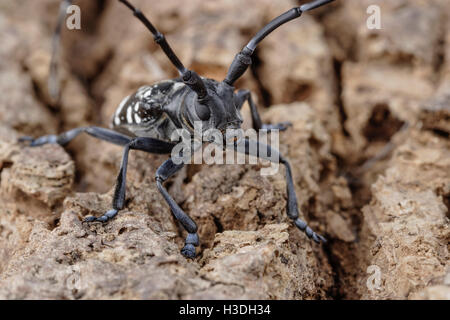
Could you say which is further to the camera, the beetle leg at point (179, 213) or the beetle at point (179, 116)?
the beetle at point (179, 116)

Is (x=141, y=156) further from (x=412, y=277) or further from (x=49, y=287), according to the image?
(x=412, y=277)

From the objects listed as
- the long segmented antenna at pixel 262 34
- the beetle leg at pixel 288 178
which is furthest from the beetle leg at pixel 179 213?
the long segmented antenna at pixel 262 34

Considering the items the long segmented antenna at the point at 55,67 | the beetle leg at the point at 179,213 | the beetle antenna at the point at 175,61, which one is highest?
the long segmented antenna at the point at 55,67

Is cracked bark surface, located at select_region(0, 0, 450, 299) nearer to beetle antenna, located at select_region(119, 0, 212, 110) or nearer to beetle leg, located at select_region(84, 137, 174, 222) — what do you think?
beetle leg, located at select_region(84, 137, 174, 222)

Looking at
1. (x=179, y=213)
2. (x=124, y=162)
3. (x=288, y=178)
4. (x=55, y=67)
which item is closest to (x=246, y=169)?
(x=288, y=178)

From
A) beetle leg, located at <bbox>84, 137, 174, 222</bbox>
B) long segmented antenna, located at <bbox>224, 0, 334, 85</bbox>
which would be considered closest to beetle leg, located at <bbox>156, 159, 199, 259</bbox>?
beetle leg, located at <bbox>84, 137, 174, 222</bbox>

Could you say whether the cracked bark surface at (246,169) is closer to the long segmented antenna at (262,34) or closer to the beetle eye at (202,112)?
the beetle eye at (202,112)
